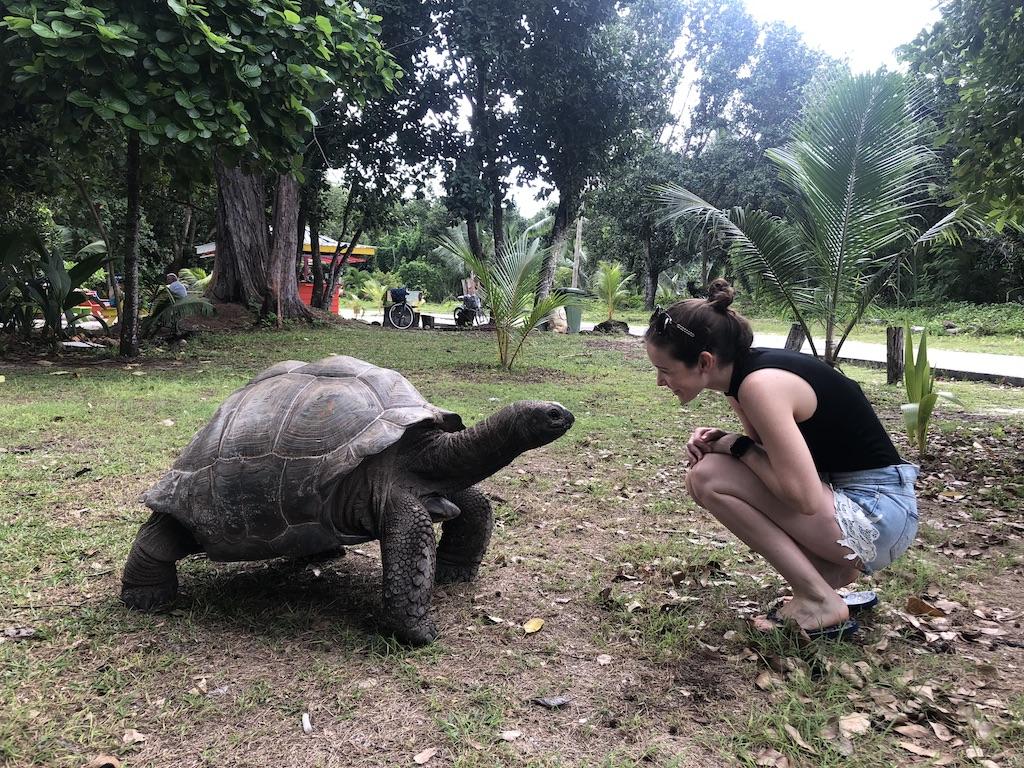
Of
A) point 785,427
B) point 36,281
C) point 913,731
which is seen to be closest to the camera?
point 913,731

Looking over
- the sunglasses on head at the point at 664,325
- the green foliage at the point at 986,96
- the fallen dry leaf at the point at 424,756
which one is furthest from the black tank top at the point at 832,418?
the green foliage at the point at 986,96

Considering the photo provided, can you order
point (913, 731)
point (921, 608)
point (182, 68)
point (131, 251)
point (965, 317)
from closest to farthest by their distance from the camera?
point (913, 731)
point (921, 608)
point (182, 68)
point (131, 251)
point (965, 317)

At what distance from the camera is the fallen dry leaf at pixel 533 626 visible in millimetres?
2785

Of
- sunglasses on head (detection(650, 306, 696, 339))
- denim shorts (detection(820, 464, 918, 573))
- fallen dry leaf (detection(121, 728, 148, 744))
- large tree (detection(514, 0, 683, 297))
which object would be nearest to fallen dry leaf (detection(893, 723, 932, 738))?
denim shorts (detection(820, 464, 918, 573))

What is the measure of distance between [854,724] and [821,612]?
48cm

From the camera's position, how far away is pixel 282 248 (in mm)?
13773

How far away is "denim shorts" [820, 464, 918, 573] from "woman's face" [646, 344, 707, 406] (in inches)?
26.5

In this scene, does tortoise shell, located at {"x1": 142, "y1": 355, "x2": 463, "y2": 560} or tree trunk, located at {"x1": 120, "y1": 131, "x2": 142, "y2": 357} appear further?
tree trunk, located at {"x1": 120, "y1": 131, "x2": 142, "y2": 357}

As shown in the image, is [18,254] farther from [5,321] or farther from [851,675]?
[851,675]

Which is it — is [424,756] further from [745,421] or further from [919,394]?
[919,394]

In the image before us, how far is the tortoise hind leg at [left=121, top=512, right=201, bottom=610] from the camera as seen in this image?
2.79 meters

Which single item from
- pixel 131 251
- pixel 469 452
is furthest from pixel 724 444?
pixel 131 251

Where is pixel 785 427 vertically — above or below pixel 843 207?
below

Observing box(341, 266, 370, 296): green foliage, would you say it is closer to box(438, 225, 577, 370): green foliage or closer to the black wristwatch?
box(438, 225, 577, 370): green foliage
